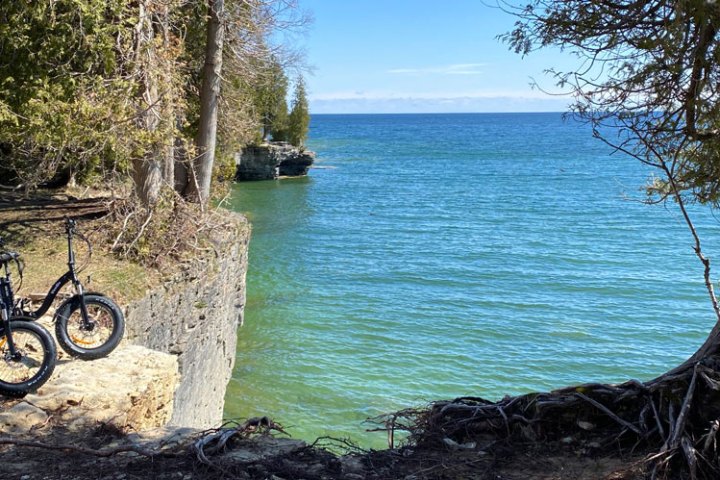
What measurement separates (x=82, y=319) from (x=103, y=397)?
1.34 meters

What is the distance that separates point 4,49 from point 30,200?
6.80m

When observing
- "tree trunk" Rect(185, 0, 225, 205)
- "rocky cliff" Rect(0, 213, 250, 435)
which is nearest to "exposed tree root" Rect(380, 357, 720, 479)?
"rocky cliff" Rect(0, 213, 250, 435)

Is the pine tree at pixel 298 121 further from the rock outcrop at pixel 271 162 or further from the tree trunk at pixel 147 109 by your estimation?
the tree trunk at pixel 147 109

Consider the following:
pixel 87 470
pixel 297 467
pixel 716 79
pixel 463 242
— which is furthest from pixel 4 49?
pixel 463 242

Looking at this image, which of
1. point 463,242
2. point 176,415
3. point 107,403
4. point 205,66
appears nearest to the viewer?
point 107,403

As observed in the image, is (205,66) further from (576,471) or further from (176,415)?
(576,471)

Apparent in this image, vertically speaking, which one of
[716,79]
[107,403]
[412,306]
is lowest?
[412,306]

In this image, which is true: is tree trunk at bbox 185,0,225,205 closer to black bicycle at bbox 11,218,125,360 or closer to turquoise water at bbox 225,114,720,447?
A: turquoise water at bbox 225,114,720,447

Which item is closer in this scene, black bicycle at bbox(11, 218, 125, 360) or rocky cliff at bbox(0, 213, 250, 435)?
rocky cliff at bbox(0, 213, 250, 435)

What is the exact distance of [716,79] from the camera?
14.5 feet

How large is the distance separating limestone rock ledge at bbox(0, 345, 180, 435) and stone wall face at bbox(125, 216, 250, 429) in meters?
1.48

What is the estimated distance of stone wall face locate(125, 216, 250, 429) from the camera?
10.0m

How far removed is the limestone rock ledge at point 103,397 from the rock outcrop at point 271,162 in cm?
5110

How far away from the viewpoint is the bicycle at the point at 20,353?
6.63 m
